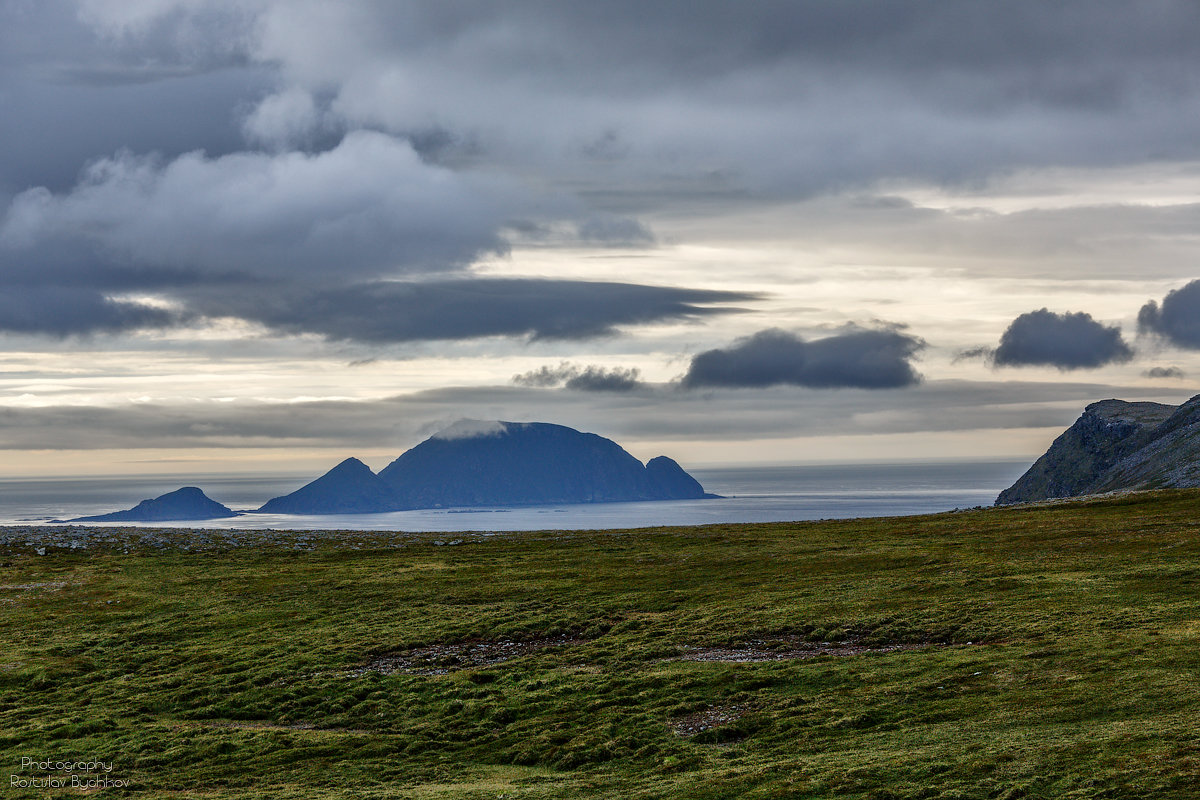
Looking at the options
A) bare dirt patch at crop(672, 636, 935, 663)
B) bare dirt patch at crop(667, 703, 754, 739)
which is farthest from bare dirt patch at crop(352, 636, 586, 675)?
bare dirt patch at crop(667, 703, 754, 739)

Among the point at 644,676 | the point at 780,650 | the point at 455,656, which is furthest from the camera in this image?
the point at 455,656

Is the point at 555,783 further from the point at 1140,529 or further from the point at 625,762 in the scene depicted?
the point at 1140,529

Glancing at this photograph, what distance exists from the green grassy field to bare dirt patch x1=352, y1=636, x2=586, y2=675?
0.89 feet

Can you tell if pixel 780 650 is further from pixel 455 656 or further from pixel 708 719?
pixel 455 656

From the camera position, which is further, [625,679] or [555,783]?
[625,679]

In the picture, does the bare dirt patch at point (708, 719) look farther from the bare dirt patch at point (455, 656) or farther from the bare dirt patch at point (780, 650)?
the bare dirt patch at point (455, 656)

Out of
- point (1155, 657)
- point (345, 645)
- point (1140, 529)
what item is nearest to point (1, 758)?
point (345, 645)

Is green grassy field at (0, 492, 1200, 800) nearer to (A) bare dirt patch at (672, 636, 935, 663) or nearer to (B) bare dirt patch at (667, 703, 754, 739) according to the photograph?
(B) bare dirt patch at (667, 703, 754, 739)

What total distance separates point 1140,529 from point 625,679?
57.4 metres

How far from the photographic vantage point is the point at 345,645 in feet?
174

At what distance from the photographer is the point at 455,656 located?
49.9 m

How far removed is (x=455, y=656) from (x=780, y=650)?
59.1 ft

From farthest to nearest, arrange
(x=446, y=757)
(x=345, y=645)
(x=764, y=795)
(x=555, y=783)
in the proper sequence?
(x=345, y=645)
(x=446, y=757)
(x=555, y=783)
(x=764, y=795)

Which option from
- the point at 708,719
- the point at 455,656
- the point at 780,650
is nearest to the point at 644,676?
the point at 708,719
